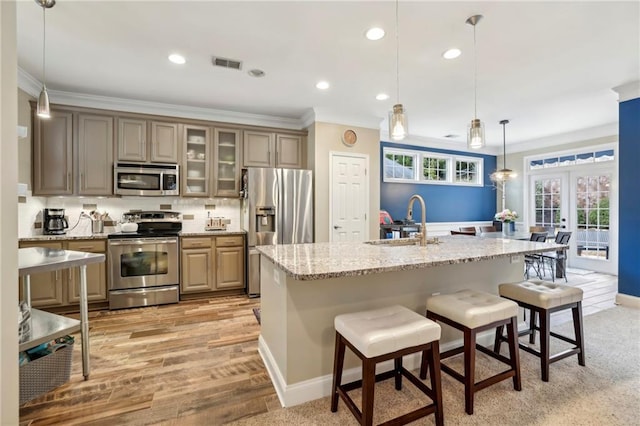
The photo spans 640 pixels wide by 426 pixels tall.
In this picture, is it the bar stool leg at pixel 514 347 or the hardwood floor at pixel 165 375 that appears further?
the bar stool leg at pixel 514 347

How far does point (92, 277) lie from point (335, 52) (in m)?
3.71

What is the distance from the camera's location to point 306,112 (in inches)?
176

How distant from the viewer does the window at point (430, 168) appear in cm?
596

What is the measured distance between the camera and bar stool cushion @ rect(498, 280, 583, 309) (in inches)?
80.2

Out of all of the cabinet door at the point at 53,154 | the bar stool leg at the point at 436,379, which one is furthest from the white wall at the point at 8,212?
the cabinet door at the point at 53,154

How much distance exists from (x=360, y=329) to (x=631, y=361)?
2.46 meters

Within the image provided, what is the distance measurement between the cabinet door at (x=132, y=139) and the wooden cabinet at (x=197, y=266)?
1.27m

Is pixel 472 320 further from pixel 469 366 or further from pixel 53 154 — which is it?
pixel 53 154

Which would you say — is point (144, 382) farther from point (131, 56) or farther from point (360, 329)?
point (131, 56)

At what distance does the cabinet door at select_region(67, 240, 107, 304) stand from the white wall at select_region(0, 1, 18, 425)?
283 cm

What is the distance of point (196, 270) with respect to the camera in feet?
12.9

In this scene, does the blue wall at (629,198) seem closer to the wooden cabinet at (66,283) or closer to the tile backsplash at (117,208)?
the tile backsplash at (117,208)

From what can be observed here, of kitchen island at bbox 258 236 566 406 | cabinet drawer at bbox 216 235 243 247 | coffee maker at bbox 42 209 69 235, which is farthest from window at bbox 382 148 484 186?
coffee maker at bbox 42 209 69 235

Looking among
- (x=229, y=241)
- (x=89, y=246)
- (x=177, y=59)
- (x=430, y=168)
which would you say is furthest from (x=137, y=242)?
(x=430, y=168)
